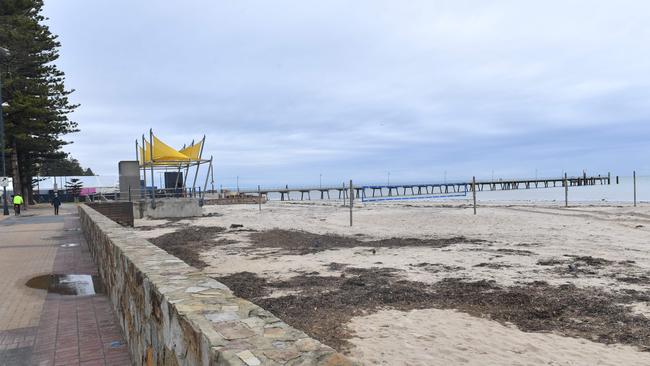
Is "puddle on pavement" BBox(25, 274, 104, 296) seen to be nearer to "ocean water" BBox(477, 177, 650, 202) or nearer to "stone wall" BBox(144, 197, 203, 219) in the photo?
"stone wall" BBox(144, 197, 203, 219)

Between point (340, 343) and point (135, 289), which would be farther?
point (340, 343)

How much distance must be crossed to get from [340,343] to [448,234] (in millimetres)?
11031

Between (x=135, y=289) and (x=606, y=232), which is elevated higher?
A: (x=135, y=289)

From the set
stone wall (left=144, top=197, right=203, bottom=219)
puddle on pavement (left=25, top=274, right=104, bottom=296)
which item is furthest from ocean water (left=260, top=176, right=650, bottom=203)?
puddle on pavement (left=25, top=274, right=104, bottom=296)

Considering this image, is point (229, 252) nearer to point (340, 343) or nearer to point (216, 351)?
point (340, 343)

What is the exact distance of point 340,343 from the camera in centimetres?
497

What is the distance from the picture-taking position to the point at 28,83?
31.3 meters

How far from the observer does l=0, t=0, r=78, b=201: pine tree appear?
28453 millimetres

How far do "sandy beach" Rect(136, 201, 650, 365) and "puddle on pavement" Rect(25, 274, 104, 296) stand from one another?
2.01m

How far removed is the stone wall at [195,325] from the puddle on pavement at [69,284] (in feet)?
9.66

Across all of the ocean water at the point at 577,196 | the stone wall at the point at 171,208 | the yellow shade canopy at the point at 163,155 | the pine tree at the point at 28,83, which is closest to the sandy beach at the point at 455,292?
the stone wall at the point at 171,208

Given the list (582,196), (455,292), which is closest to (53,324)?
(455,292)

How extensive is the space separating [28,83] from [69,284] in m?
29.3

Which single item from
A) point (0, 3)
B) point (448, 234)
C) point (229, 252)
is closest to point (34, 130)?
point (0, 3)
